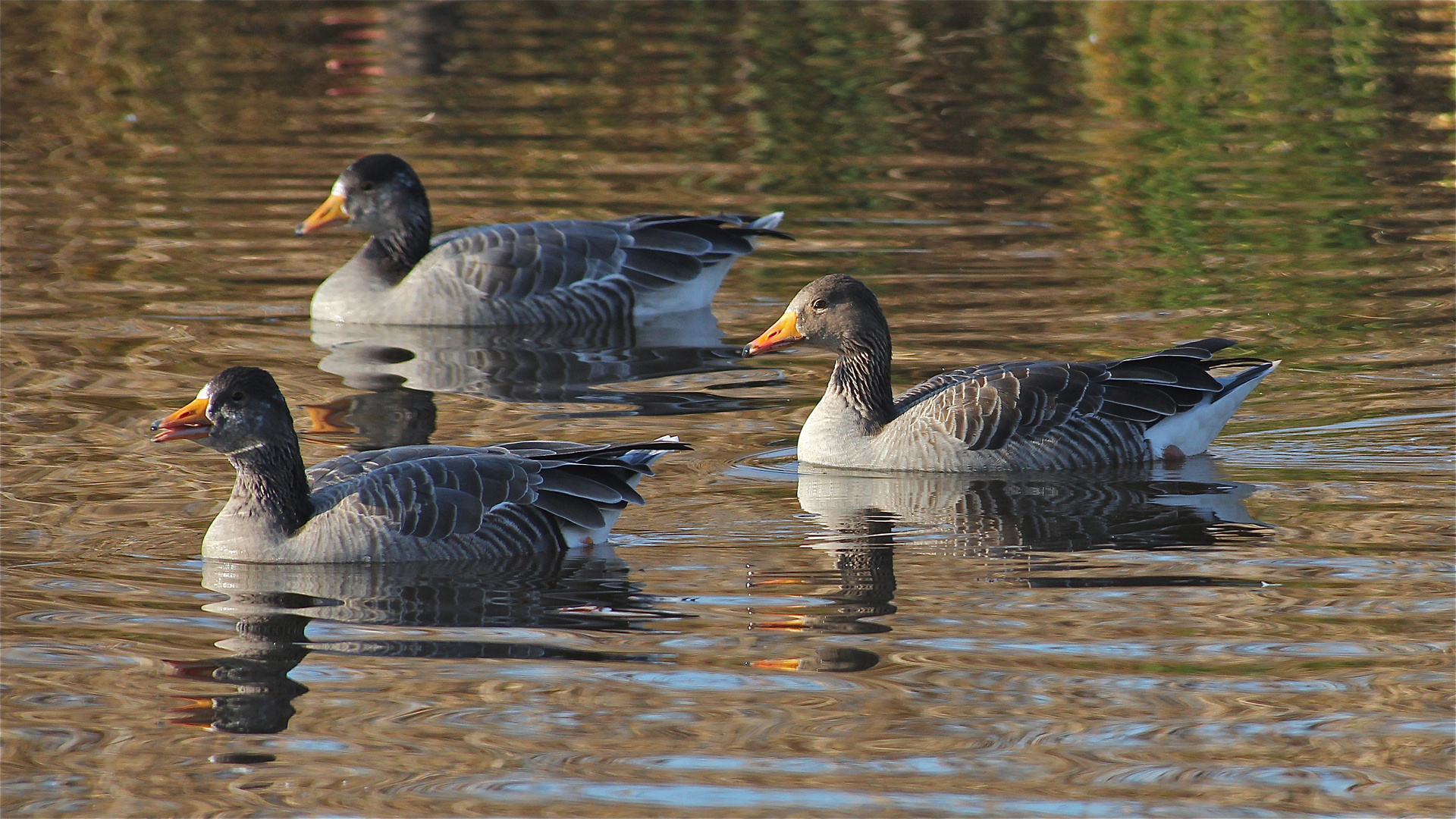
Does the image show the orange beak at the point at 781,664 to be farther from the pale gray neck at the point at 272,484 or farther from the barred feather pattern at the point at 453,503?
the pale gray neck at the point at 272,484

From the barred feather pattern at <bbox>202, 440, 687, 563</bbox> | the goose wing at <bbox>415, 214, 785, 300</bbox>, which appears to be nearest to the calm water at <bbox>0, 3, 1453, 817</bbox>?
the barred feather pattern at <bbox>202, 440, 687, 563</bbox>

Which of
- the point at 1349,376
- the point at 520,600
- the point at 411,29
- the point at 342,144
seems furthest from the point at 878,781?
the point at 411,29

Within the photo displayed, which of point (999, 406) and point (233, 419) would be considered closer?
point (233, 419)

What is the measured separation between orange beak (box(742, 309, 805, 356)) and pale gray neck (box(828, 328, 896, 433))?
0.31 meters

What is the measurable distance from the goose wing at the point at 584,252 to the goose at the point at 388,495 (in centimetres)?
576

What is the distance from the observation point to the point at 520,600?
328 inches

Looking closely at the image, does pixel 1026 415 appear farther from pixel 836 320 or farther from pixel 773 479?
pixel 773 479

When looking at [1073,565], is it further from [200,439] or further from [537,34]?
[537,34]

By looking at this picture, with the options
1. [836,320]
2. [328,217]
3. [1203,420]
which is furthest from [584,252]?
[1203,420]

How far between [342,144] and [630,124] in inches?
135

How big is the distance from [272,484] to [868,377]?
12.4 ft

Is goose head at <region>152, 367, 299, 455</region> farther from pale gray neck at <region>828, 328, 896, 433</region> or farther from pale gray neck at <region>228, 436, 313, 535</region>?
pale gray neck at <region>828, 328, 896, 433</region>

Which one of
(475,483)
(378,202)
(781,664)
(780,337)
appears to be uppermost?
(378,202)

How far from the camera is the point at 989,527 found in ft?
31.3
